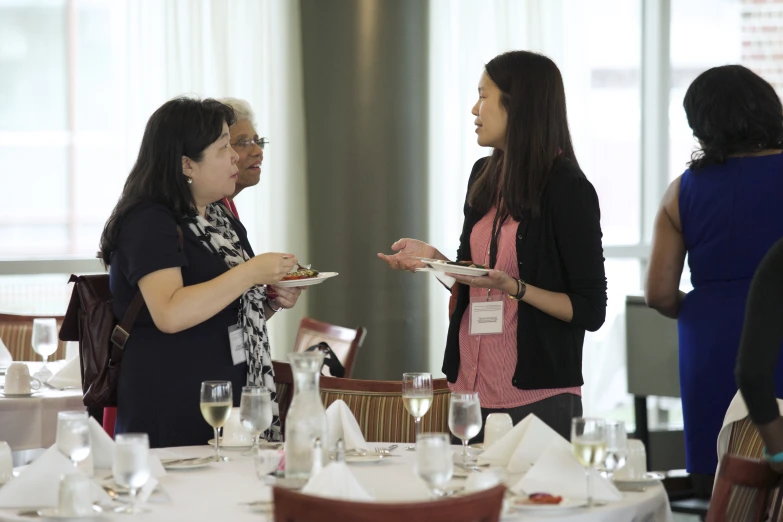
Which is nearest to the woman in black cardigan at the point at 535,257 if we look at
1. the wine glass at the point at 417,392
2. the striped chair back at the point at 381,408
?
the striped chair back at the point at 381,408

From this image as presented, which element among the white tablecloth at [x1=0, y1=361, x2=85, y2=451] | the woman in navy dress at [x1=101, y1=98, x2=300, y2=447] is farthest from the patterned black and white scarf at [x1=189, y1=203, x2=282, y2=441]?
the white tablecloth at [x1=0, y1=361, x2=85, y2=451]

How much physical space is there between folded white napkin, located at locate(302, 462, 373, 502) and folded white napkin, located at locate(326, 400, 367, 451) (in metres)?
0.63

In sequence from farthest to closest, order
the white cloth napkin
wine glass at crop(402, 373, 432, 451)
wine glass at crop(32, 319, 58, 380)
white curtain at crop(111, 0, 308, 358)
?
white curtain at crop(111, 0, 308, 358) < wine glass at crop(32, 319, 58, 380) < wine glass at crop(402, 373, 432, 451) < the white cloth napkin

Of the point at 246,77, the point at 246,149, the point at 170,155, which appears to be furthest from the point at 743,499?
the point at 246,77

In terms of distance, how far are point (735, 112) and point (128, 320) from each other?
1.79 m

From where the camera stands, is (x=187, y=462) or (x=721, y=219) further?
(x=721, y=219)

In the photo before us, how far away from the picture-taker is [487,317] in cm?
270

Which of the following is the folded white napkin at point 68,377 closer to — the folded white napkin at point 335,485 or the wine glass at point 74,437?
the wine glass at point 74,437

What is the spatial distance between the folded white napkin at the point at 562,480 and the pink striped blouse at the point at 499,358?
66cm

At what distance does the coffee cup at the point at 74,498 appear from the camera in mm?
1746

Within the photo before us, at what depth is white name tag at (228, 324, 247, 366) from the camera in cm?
270

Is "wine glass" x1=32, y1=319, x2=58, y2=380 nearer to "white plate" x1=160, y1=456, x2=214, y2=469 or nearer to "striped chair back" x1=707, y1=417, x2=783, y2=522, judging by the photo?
"white plate" x1=160, y1=456, x2=214, y2=469

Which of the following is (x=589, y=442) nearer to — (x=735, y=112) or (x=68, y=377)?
(x=735, y=112)

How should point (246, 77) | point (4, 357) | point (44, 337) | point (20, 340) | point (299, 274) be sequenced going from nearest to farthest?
point (299, 274), point (44, 337), point (4, 357), point (20, 340), point (246, 77)
